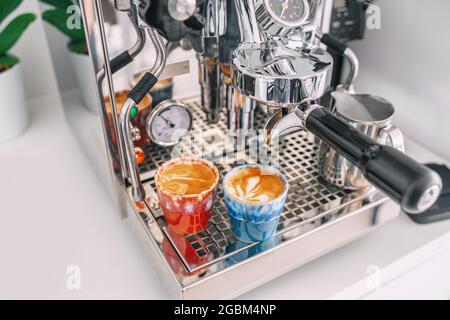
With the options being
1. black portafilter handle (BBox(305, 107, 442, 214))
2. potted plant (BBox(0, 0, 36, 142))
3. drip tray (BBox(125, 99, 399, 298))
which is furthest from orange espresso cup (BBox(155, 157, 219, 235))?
potted plant (BBox(0, 0, 36, 142))

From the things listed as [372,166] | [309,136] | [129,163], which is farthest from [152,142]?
[372,166]

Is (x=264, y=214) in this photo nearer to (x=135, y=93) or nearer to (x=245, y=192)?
(x=245, y=192)

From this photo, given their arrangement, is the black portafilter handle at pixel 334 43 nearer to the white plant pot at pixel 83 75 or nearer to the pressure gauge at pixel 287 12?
the pressure gauge at pixel 287 12

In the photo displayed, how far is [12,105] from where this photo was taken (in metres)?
0.74

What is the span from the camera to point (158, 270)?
50 centimetres

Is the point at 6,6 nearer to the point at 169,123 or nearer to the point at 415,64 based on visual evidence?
the point at 169,123

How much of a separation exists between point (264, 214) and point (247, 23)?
197 millimetres

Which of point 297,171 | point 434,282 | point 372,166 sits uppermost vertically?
point 372,166

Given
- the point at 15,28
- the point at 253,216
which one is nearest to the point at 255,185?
the point at 253,216

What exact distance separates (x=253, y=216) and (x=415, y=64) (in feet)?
1.43

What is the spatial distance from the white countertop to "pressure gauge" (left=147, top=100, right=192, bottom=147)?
0.13 metres

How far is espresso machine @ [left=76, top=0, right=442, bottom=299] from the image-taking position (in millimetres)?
358

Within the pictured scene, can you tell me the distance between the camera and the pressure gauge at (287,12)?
0.40m

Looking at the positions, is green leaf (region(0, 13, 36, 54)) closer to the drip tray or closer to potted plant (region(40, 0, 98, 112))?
potted plant (region(40, 0, 98, 112))
